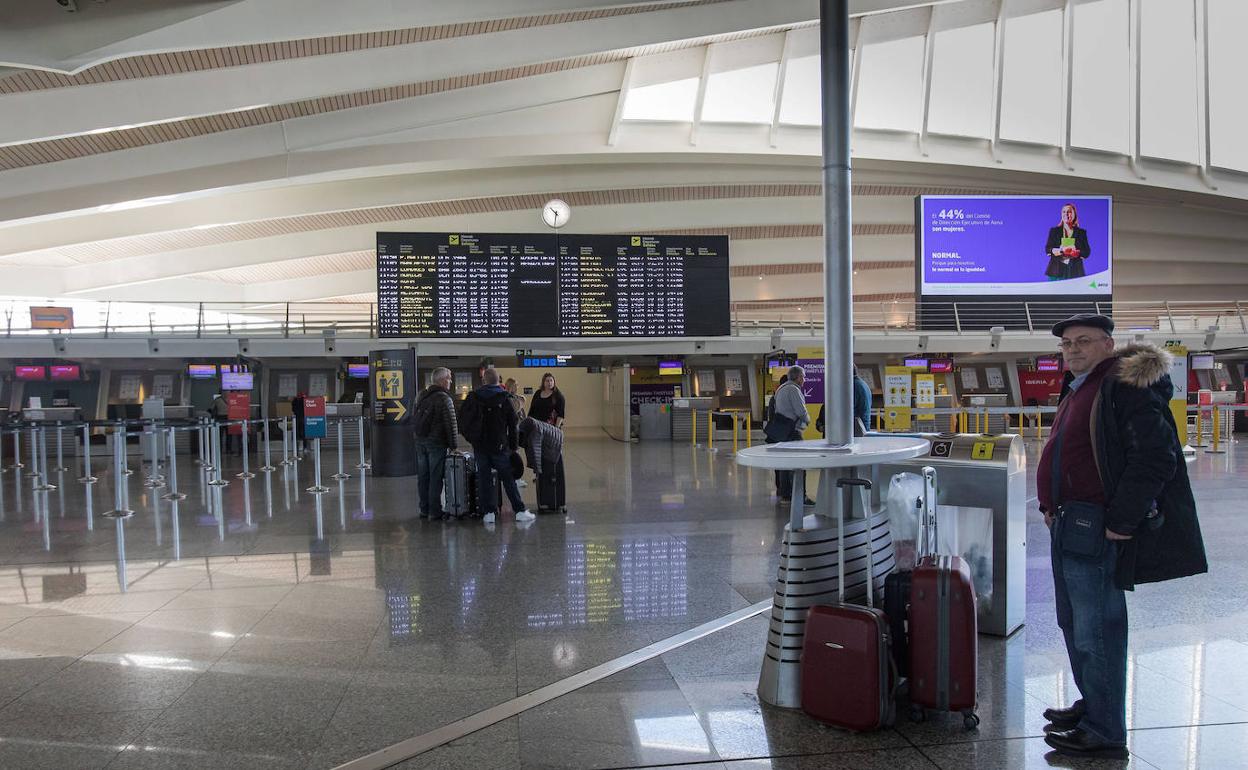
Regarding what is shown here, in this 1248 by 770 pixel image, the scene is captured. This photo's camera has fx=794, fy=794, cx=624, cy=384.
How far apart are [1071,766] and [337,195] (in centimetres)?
2114

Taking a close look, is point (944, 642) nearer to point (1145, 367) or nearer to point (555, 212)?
point (1145, 367)

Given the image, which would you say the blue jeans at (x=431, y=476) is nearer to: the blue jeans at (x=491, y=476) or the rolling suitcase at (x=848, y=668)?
the blue jeans at (x=491, y=476)

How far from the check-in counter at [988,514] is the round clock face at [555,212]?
1779cm

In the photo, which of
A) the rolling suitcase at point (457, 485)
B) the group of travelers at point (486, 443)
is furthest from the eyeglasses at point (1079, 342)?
the rolling suitcase at point (457, 485)

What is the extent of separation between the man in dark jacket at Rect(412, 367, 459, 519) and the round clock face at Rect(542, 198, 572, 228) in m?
13.5

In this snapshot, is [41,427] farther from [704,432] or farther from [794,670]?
[704,432]

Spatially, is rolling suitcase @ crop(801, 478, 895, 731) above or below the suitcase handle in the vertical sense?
below

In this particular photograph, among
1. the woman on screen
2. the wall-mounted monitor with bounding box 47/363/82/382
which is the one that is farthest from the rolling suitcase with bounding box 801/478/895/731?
the wall-mounted monitor with bounding box 47/363/82/382

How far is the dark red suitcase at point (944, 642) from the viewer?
321 cm

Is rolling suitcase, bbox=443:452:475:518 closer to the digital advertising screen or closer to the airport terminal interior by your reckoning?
the airport terminal interior

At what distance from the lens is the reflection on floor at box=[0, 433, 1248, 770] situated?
10.4ft

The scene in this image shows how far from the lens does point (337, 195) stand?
20.9 m

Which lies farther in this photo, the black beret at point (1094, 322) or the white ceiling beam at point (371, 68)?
the white ceiling beam at point (371, 68)

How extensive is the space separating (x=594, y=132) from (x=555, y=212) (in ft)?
10.8
